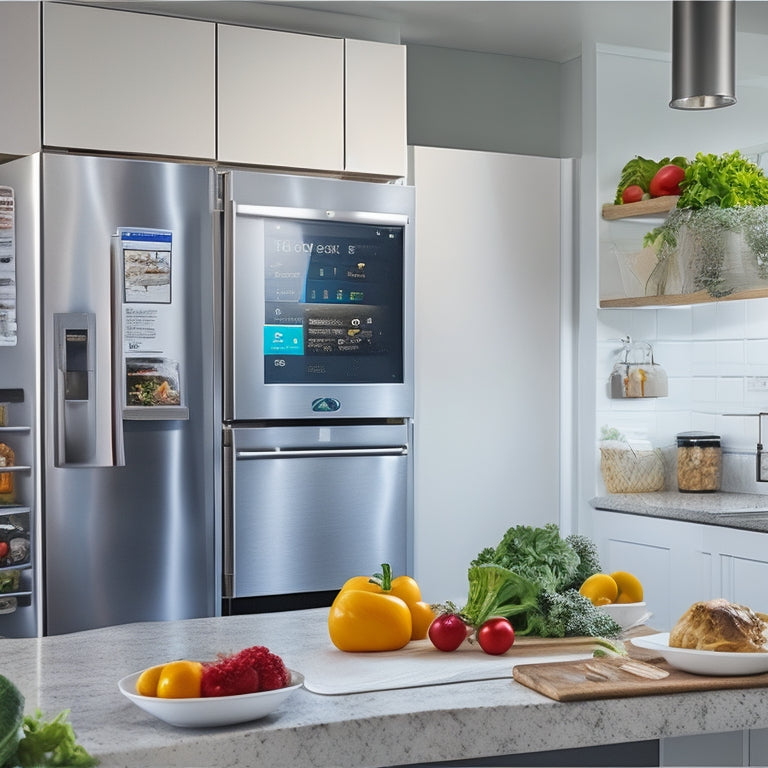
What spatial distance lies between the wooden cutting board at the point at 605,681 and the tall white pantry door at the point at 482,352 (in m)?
2.26

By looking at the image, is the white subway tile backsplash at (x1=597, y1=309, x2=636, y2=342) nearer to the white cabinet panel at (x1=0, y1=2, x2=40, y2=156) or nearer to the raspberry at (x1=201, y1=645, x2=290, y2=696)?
the white cabinet panel at (x1=0, y1=2, x2=40, y2=156)

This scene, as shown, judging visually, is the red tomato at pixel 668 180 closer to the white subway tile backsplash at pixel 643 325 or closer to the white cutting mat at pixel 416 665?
the white subway tile backsplash at pixel 643 325

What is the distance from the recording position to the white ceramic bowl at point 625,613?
193cm

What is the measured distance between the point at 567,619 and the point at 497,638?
6.9 inches

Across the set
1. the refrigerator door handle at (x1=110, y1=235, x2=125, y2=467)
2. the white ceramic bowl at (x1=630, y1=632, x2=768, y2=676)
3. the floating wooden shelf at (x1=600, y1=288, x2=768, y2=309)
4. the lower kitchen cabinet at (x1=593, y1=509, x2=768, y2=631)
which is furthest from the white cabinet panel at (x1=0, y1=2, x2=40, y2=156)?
the white ceramic bowl at (x1=630, y1=632, x2=768, y2=676)

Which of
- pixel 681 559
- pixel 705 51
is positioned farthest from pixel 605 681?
pixel 681 559

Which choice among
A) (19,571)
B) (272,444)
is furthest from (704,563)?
(19,571)

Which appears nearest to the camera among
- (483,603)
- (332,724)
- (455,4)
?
(332,724)

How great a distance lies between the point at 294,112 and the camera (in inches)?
139

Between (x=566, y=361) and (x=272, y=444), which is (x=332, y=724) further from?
(x=566, y=361)

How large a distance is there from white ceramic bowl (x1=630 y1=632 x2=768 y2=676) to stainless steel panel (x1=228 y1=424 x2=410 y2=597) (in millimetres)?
1943

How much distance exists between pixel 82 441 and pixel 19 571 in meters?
0.40

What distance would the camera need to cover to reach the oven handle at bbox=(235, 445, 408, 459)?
11.1 feet

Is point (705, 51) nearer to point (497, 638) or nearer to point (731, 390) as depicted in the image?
point (497, 638)
